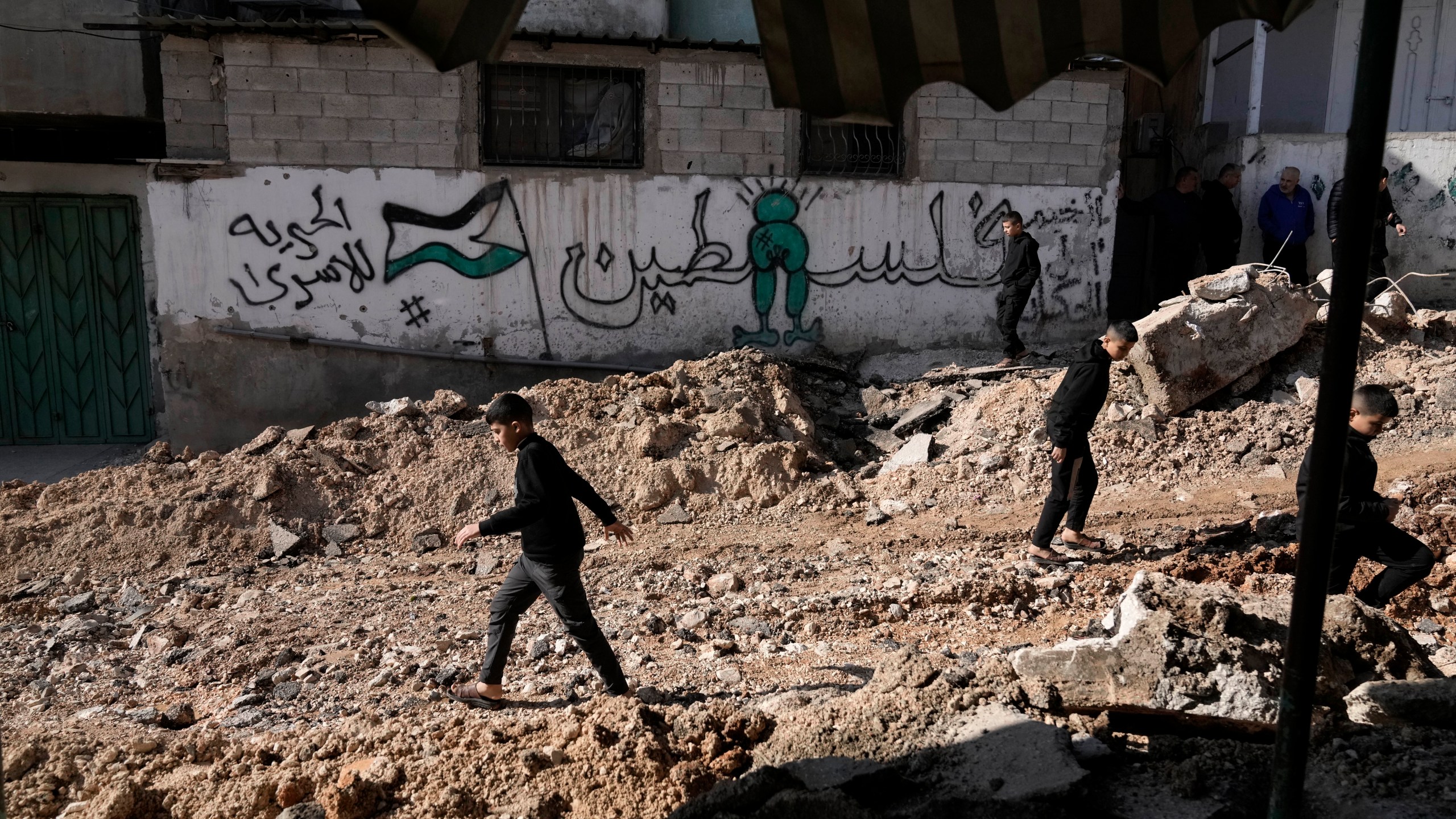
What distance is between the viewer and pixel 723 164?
33.5 feet

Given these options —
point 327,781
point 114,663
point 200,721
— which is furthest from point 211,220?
point 327,781

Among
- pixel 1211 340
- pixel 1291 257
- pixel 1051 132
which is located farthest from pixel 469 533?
pixel 1291 257

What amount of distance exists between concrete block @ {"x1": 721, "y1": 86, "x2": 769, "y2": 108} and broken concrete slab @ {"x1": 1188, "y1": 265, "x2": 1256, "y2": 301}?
4325 mm

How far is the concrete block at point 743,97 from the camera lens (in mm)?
10070

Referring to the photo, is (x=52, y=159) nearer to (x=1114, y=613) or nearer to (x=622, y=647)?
(x=622, y=647)

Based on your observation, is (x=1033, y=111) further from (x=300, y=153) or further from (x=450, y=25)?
(x=450, y=25)

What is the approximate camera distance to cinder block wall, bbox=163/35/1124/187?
31.1 feet

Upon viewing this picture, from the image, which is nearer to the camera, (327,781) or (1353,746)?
(1353,746)

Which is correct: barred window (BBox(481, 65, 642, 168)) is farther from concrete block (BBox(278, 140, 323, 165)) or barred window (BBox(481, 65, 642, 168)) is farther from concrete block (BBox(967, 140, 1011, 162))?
concrete block (BBox(967, 140, 1011, 162))

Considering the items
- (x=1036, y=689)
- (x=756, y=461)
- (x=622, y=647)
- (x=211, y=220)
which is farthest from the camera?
(x=211, y=220)

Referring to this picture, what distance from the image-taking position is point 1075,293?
10.9m

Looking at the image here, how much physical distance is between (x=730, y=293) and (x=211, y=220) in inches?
192

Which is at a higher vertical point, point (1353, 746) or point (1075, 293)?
point (1075, 293)

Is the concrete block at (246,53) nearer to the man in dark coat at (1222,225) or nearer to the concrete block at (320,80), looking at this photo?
the concrete block at (320,80)
